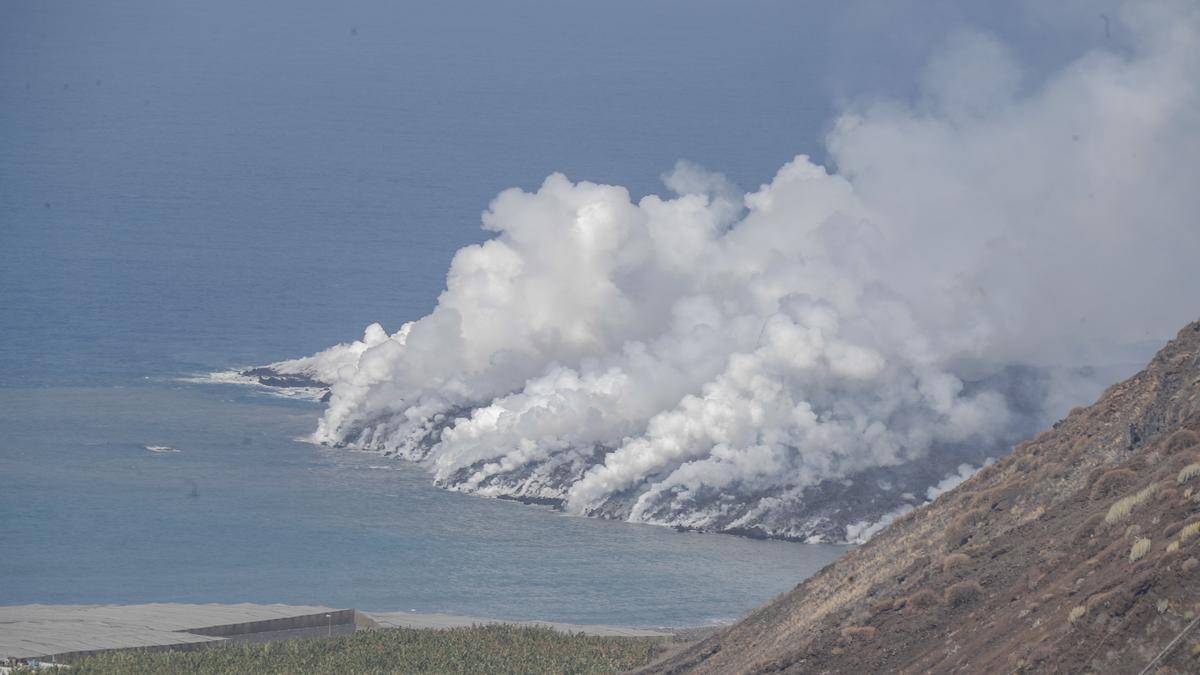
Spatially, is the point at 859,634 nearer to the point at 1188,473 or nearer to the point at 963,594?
the point at 963,594

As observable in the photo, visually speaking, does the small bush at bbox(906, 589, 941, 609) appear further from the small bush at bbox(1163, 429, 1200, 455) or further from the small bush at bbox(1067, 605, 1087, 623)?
the small bush at bbox(1067, 605, 1087, 623)

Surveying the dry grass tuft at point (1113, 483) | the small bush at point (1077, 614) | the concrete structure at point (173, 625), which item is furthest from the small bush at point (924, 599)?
the concrete structure at point (173, 625)

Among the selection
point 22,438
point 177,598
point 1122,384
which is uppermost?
point 22,438

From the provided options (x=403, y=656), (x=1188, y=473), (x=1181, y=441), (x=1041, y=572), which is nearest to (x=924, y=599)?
(x=1041, y=572)

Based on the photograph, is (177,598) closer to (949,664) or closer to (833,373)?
(833,373)

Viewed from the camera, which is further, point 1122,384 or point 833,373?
point 833,373

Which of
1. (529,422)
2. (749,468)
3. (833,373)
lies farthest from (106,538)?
(833,373)

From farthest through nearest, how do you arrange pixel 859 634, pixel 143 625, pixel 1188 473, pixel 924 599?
pixel 143 625 → pixel 859 634 → pixel 924 599 → pixel 1188 473
